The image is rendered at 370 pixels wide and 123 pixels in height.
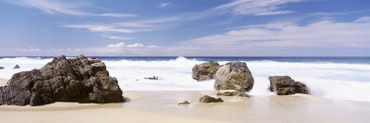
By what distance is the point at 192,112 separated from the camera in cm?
568

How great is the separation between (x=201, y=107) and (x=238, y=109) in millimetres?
863

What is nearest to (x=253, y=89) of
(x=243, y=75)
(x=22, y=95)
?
(x=243, y=75)

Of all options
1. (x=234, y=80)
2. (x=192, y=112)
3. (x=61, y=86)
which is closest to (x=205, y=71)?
(x=234, y=80)

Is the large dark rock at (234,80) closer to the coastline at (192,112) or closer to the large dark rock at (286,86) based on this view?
the large dark rock at (286,86)

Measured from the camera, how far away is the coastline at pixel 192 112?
194 inches

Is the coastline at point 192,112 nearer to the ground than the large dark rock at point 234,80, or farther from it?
nearer to the ground

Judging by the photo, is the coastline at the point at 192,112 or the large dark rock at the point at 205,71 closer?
the coastline at the point at 192,112

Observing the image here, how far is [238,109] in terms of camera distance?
6090mm

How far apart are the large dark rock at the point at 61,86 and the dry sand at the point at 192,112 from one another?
0.26m

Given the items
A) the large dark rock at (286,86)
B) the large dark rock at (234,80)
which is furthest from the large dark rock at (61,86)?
the large dark rock at (286,86)

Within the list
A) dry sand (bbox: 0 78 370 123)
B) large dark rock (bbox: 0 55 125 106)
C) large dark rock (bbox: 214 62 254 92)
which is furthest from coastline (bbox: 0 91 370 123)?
large dark rock (bbox: 214 62 254 92)

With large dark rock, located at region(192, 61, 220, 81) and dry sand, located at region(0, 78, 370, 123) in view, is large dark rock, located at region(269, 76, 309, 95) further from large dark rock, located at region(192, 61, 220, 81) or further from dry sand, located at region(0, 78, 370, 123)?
large dark rock, located at region(192, 61, 220, 81)

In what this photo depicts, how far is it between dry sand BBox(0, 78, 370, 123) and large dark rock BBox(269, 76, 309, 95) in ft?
5.55

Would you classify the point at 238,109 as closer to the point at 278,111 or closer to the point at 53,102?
the point at 278,111
